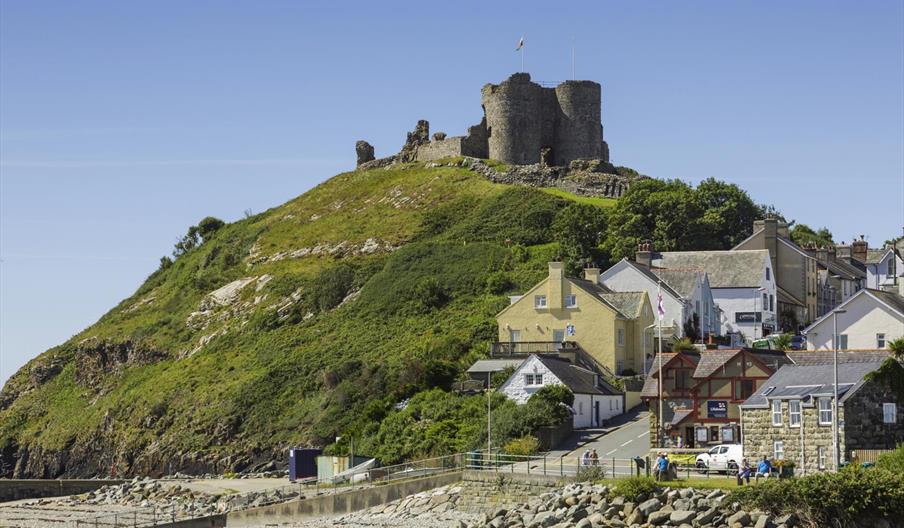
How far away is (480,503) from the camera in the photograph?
53.2m

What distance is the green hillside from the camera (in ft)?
270

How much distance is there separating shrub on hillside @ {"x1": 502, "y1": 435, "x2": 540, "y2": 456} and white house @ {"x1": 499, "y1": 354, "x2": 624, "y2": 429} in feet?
16.1

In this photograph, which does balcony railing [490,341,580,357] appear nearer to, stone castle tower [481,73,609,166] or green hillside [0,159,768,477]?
green hillside [0,159,768,477]

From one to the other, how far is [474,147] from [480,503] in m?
80.0

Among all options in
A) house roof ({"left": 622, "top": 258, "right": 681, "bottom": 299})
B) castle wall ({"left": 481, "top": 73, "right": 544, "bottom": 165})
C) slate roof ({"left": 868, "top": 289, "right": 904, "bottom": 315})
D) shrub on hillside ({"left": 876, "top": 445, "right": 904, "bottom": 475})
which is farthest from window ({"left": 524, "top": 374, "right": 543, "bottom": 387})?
castle wall ({"left": 481, "top": 73, "right": 544, "bottom": 165})

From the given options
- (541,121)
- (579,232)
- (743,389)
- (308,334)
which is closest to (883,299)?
(743,389)

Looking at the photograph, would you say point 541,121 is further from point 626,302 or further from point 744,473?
point 744,473

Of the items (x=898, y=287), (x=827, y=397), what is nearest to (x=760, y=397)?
(x=827, y=397)

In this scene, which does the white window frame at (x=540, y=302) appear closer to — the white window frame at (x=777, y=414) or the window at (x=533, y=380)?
the window at (x=533, y=380)

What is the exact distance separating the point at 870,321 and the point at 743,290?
1776 cm

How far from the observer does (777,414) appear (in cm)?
5106

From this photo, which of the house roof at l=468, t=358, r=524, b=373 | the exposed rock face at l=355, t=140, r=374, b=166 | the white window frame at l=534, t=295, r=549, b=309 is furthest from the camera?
the exposed rock face at l=355, t=140, r=374, b=166

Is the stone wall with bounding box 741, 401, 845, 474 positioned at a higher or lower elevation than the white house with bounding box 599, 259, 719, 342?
lower

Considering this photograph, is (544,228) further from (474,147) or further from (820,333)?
(820,333)
